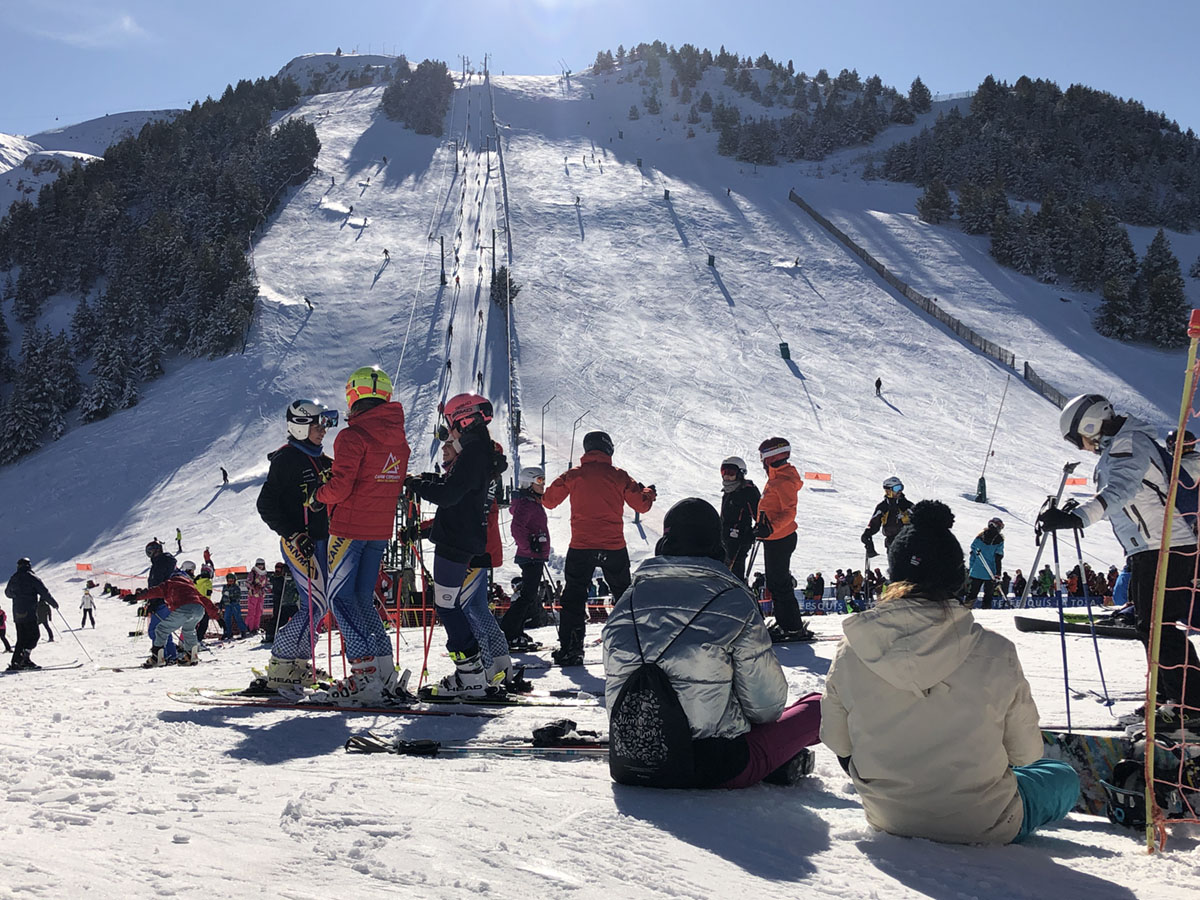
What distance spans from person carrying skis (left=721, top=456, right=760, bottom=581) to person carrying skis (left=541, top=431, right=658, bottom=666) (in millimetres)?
1157

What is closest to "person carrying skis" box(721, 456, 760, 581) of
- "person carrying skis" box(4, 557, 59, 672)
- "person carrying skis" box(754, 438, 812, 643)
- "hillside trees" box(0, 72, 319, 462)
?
"person carrying skis" box(754, 438, 812, 643)

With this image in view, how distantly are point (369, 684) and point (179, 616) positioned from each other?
4389 millimetres

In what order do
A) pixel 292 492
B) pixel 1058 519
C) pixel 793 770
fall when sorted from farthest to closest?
pixel 292 492 < pixel 1058 519 < pixel 793 770

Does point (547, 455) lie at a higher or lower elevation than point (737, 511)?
lower

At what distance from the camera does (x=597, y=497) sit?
6965mm

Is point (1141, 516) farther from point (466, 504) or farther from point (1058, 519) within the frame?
point (466, 504)

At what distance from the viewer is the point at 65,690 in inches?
251

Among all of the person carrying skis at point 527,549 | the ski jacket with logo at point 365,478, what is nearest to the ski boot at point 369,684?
the ski jacket with logo at point 365,478

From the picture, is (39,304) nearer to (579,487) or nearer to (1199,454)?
(579,487)

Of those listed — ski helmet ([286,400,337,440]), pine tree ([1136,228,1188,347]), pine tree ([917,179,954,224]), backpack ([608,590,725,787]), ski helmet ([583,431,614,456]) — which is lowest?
backpack ([608,590,725,787])

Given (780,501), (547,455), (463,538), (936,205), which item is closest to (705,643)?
(463,538)

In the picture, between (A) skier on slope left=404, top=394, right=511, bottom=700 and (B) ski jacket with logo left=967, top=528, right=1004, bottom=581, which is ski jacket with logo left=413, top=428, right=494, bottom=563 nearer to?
(A) skier on slope left=404, top=394, right=511, bottom=700

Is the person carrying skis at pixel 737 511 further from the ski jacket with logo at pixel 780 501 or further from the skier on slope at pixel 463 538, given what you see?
the skier on slope at pixel 463 538

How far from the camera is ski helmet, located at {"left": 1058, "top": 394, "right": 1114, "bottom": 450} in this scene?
4.59 m
